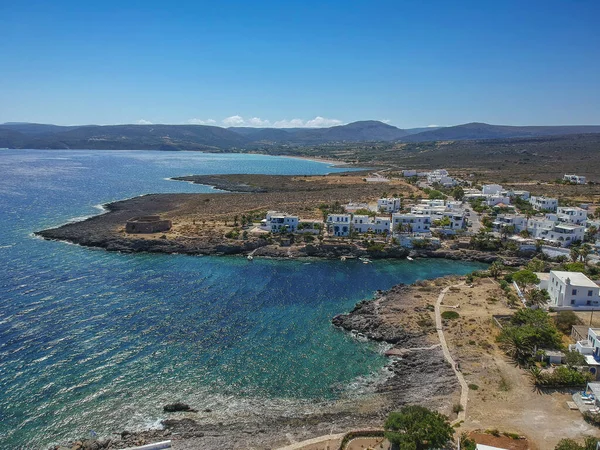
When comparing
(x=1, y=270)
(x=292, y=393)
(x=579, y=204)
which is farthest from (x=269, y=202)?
(x=292, y=393)

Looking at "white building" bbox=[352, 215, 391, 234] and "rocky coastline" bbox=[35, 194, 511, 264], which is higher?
"white building" bbox=[352, 215, 391, 234]

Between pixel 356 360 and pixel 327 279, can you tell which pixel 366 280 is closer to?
pixel 327 279

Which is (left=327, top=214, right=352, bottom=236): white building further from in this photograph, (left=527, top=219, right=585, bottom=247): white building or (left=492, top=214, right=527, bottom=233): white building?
(left=527, top=219, right=585, bottom=247): white building

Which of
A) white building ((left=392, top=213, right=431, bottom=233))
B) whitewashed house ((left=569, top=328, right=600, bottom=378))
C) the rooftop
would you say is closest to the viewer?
whitewashed house ((left=569, top=328, right=600, bottom=378))

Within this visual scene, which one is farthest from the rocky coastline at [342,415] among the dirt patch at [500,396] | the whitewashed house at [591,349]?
the whitewashed house at [591,349]

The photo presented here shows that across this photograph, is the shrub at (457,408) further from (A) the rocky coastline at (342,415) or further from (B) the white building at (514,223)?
(B) the white building at (514,223)

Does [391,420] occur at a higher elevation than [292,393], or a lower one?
higher

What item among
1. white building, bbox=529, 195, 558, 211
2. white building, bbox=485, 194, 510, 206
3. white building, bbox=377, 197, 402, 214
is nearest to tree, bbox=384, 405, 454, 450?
white building, bbox=377, 197, 402, 214
